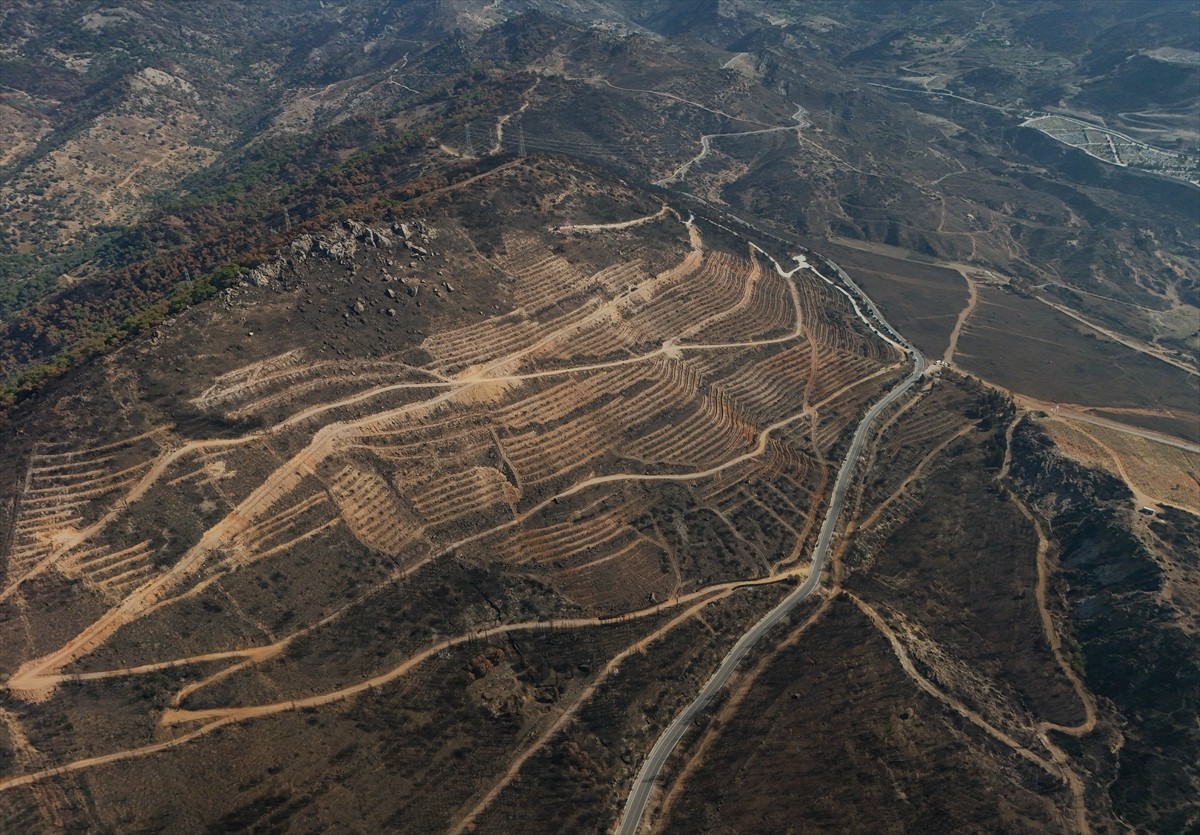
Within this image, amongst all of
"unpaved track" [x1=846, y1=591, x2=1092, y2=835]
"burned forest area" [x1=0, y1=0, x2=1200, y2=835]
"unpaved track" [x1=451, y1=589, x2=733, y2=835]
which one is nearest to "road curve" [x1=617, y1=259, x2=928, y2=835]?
"burned forest area" [x1=0, y1=0, x2=1200, y2=835]

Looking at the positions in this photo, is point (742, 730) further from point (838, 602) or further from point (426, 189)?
point (426, 189)

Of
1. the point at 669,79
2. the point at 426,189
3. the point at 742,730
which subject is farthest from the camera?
the point at 669,79

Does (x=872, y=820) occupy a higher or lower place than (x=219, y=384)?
lower

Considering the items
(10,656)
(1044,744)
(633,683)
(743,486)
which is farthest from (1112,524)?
(10,656)

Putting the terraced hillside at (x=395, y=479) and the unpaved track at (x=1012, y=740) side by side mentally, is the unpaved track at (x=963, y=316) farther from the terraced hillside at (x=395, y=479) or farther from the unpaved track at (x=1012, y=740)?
the unpaved track at (x=1012, y=740)

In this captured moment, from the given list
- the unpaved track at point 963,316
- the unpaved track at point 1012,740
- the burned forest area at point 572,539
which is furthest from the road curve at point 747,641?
the unpaved track at point 963,316

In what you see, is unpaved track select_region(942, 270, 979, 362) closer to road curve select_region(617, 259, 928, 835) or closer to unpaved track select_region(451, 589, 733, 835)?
road curve select_region(617, 259, 928, 835)

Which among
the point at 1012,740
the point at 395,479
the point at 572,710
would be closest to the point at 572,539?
the point at 572,710
